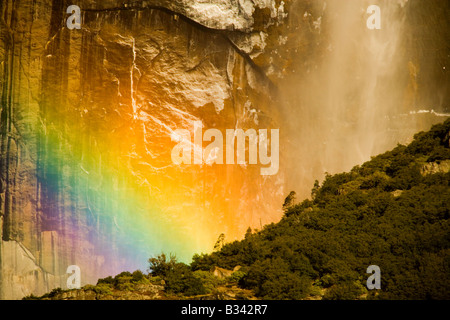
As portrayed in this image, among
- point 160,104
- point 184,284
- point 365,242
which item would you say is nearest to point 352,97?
point 160,104

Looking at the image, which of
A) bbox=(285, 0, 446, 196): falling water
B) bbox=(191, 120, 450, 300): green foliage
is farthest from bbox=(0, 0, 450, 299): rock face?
bbox=(191, 120, 450, 300): green foliage

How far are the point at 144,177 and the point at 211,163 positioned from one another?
14.6 ft

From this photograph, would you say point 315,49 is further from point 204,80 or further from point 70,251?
point 70,251

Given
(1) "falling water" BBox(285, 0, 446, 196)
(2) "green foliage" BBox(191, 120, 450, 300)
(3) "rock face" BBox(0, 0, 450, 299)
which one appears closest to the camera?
(2) "green foliage" BBox(191, 120, 450, 300)

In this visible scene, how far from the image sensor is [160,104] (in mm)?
36844

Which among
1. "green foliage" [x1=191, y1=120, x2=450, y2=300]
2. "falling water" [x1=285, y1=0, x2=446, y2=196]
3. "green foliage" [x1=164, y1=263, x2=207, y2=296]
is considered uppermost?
"falling water" [x1=285, y1=0, x2=446, y2=196]

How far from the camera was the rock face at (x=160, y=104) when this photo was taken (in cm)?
3597

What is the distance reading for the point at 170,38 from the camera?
3644 cm

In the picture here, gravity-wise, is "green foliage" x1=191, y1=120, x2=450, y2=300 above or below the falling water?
below

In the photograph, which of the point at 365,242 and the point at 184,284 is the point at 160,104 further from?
the point at 365,242

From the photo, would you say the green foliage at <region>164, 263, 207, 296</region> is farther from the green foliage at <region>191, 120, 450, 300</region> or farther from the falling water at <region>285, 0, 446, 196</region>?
the falling water at <region>285, 0, 446, 196</region>

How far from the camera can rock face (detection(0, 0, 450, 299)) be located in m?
36.0

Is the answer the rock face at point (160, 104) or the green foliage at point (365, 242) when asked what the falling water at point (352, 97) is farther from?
the green foliage at point (365, 242)

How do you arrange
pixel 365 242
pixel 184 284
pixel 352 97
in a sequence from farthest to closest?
pixel 352 97 < pixel 365 242 < pixel 184 284
